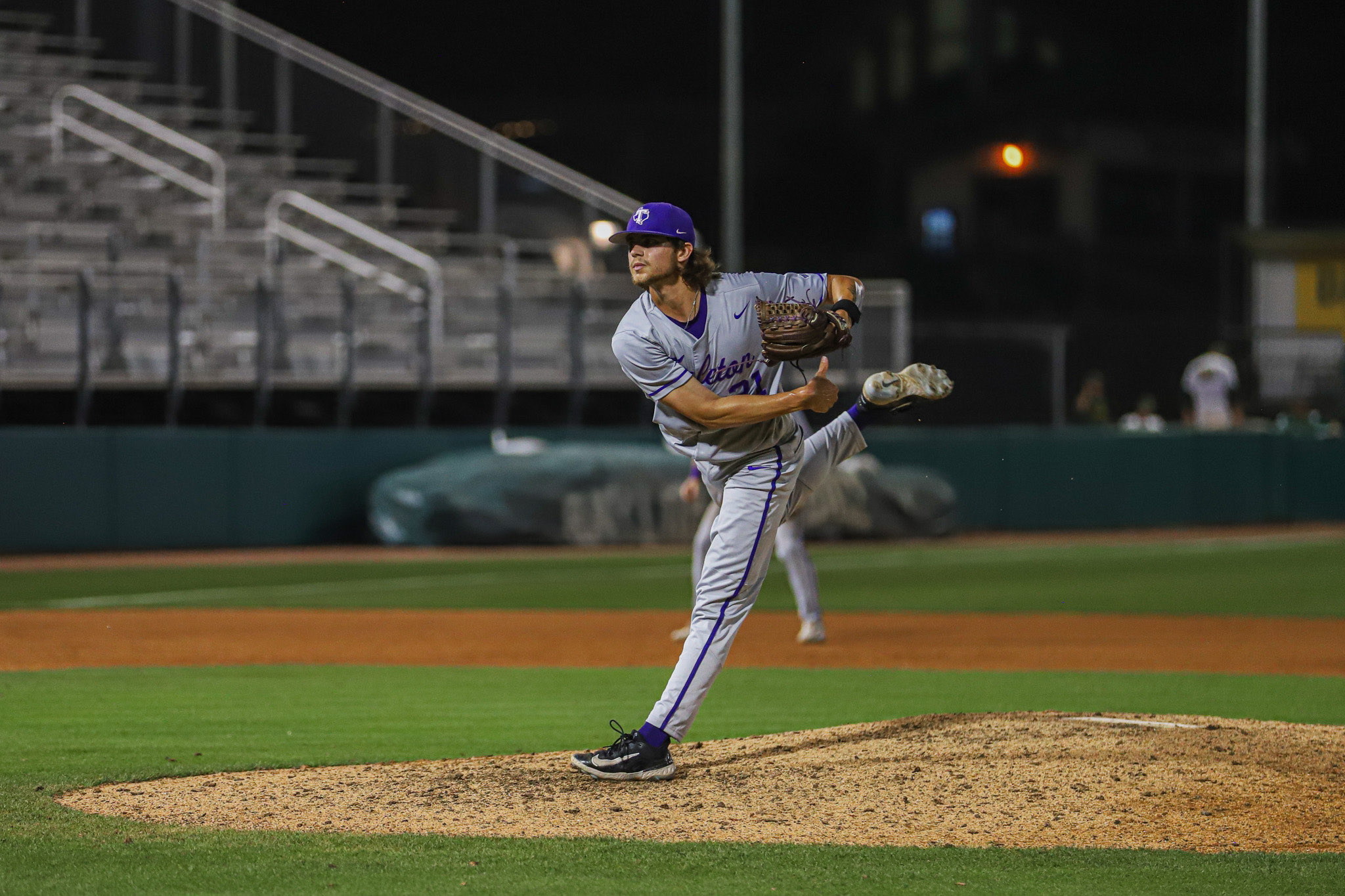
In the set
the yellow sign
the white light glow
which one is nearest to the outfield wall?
the white light glow

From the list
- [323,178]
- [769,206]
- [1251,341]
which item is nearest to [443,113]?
[323,178]

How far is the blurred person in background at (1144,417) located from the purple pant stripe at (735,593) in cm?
1553

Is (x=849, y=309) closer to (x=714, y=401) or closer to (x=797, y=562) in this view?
(x=714, y=401)

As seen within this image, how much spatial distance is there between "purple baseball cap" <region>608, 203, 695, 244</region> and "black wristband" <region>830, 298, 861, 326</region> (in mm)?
526

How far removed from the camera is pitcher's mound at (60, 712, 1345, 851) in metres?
4.76

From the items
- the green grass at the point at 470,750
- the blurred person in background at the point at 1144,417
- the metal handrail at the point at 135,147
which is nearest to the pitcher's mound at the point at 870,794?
the green grass at the point at 470,750

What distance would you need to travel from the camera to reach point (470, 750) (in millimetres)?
6230

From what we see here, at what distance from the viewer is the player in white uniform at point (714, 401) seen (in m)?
5.25

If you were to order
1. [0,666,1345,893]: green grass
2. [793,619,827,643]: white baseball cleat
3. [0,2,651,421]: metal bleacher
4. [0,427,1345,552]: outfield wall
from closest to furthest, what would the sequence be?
[0,666,1345,893]: green grass < [793,619,827,643]: white baseball cleat < [0,427,1345,552]: outfield wall < [0,2,651,421]: metal bleacher

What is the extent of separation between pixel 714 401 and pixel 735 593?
672 millimetres

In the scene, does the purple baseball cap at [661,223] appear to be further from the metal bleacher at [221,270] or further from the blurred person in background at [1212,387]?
the blurred person in background at [1212,387]

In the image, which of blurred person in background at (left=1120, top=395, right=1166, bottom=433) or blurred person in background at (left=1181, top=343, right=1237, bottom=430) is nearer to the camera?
blurred person in background at (left=1120, top=395, right=1166, bottom=433)

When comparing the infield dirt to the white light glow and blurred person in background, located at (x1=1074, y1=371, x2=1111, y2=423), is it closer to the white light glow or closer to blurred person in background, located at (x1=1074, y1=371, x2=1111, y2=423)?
the white light glow

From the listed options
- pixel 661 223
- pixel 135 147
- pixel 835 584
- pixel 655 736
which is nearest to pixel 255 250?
pixel 135 147
